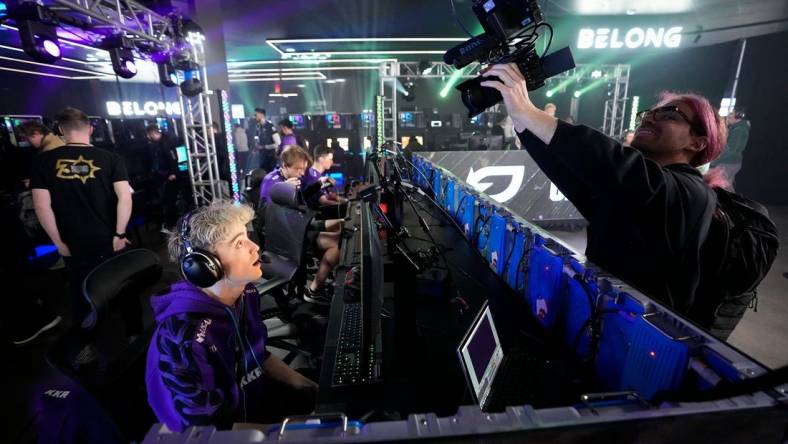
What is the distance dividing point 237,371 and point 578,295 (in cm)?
133

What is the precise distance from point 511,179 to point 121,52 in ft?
20.1

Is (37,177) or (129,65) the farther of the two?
(129,65)

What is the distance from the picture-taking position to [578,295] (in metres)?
1.23

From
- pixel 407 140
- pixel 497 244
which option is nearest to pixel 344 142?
pixel 407 140

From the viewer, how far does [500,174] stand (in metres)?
5.64

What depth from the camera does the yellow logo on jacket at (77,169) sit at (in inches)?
108

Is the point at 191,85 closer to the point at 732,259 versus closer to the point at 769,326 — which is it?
the point at 732,259

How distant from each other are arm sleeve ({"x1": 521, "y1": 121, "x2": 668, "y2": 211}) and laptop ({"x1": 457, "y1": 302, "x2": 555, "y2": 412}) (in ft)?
1.82

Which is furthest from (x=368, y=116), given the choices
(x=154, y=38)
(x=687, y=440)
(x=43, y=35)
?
(x=687, y=440)

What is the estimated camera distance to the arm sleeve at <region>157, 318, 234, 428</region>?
1085 millimetres

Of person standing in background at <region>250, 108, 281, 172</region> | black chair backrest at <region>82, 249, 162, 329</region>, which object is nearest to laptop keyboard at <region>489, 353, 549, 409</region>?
black chair backrest at <region>82, 249, 162, 329</region>

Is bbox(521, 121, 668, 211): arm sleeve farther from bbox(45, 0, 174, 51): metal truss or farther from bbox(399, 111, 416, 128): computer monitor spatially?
bbox(399, 111, 416, 128): computer monitor

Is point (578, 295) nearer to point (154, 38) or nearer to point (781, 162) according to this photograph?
point (154, 38)

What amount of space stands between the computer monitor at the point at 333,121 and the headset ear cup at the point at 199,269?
8611 mm
